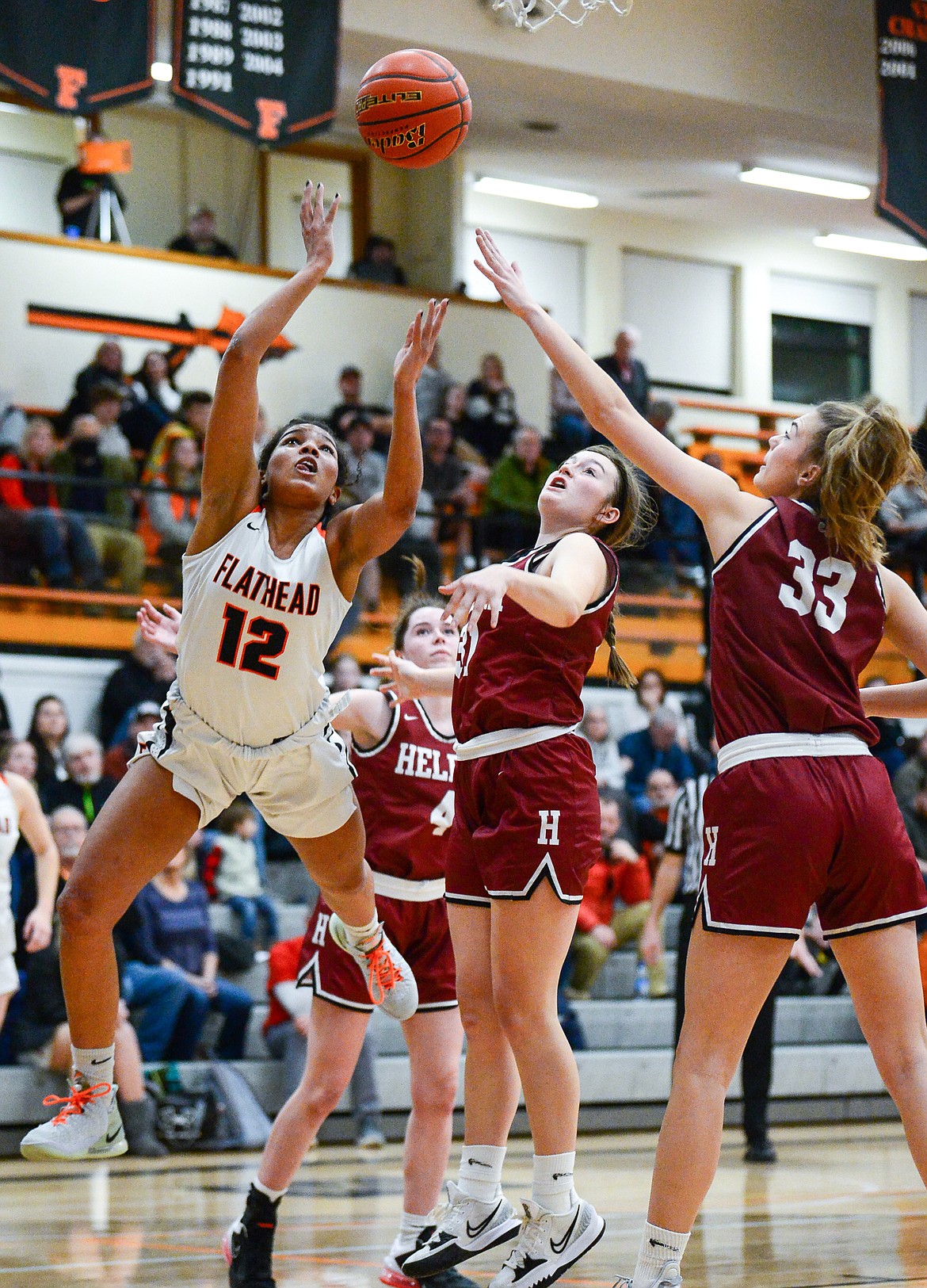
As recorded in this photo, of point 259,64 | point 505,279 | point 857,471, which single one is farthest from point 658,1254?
point 259,64

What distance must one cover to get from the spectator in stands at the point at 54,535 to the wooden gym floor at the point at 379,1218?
13.0ft

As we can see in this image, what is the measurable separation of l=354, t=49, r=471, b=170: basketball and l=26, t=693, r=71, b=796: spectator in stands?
5.33m

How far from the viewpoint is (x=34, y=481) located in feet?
34.0

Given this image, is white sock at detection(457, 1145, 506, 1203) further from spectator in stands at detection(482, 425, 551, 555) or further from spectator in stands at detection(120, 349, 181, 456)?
spectator in stands at detection(120, 349, 181, 456)

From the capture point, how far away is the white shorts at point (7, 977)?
6996mm

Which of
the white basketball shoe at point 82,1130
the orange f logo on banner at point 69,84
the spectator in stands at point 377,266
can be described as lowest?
the white basketball shoe at point 82,1130

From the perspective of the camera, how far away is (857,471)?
12.2 ft

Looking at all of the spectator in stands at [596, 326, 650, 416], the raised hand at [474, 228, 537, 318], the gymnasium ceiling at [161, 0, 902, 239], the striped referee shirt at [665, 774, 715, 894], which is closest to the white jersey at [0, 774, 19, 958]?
the striped referee shirt at [665, 774, 715, 894]

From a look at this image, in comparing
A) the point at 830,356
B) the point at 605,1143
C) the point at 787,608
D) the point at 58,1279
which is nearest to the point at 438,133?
the point at 787,608

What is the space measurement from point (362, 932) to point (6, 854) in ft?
10.1

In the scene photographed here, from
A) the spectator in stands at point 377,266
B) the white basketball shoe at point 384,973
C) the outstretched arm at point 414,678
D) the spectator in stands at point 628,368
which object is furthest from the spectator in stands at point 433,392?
the white basketball shoe at point 384,973

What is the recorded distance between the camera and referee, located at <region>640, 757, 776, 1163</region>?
7.62 meters

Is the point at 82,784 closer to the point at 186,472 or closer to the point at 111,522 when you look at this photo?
the point at 111,522

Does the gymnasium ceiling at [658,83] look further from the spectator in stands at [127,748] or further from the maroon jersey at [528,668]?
the maroon jersey at [528,668]
